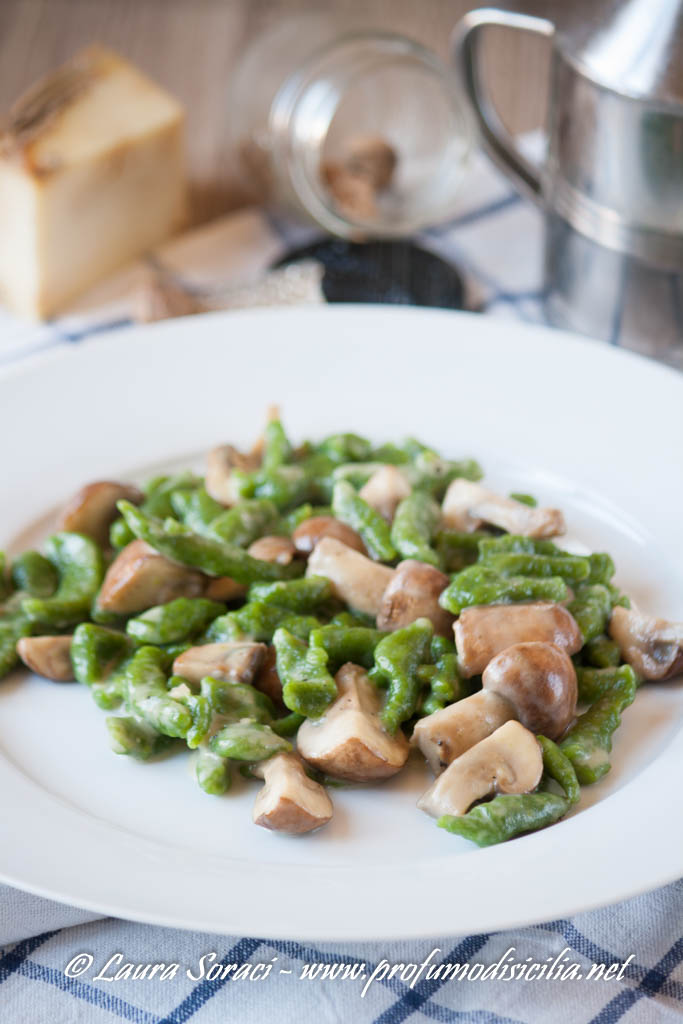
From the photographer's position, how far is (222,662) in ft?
7.10

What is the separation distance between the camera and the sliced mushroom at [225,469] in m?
2.64

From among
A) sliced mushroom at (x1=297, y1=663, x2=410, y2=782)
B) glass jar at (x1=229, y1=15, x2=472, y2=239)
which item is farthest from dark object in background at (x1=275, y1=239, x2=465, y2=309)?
sliced mushroom at (x1=297, y1=663, x2=410, y2=782)

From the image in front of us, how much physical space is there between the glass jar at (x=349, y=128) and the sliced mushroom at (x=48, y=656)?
208 centimetres

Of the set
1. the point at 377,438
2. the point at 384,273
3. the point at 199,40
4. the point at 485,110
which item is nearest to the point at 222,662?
the point at 377,438

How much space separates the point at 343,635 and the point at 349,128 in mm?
2557

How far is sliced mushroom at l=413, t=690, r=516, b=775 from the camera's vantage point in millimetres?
1987

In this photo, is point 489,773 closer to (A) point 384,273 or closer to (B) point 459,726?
(B) point 459,726

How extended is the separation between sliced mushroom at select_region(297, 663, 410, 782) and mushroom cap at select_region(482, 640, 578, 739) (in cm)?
20

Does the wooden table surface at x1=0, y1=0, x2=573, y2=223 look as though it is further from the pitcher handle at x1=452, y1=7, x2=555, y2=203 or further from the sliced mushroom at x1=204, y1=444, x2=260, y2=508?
the sliced mushroom at x1=204, y1=444, x2=260, y2=508

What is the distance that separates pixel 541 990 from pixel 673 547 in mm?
1033

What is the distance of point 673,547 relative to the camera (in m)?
2.56

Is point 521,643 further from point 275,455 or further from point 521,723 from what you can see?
point 275,455

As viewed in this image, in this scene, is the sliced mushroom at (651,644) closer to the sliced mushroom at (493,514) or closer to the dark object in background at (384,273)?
the sliced mushroom at (493,514)

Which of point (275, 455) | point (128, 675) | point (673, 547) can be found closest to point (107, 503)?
point (275, 455)
